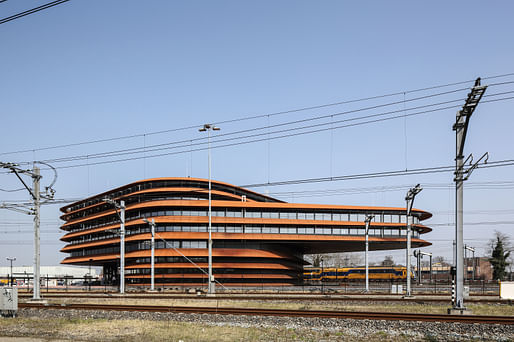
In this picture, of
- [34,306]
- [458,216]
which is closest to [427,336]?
[458,216]

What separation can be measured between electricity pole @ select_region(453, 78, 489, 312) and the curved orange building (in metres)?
55.0

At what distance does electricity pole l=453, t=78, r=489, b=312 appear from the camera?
2473 cm

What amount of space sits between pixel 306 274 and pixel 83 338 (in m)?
91.8

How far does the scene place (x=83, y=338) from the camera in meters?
18.0

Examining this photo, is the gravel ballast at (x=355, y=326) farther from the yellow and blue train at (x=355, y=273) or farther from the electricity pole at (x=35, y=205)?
the yellow and blue train at (x=355, y=273)

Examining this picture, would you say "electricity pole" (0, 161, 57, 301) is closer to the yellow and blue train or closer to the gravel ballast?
the gravel ballast

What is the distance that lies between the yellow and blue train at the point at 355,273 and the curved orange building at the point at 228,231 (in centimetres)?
711

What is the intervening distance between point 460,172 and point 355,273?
73601 mm

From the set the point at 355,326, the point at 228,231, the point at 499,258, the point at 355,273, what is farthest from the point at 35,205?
the point at 499,258

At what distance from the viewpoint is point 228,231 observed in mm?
80062

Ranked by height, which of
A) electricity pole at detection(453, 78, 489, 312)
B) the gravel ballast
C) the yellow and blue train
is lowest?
the yellow and blue train

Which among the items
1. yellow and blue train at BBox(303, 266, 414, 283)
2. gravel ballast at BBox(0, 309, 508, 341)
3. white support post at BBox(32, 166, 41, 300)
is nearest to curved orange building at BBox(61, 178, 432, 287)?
yellow and blue train at BBox(303, 266, 414, 283)

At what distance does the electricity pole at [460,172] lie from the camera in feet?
81.1

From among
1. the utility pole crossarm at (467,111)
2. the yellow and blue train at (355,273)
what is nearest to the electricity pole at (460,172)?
the utility pole crossarm at (467,111)
